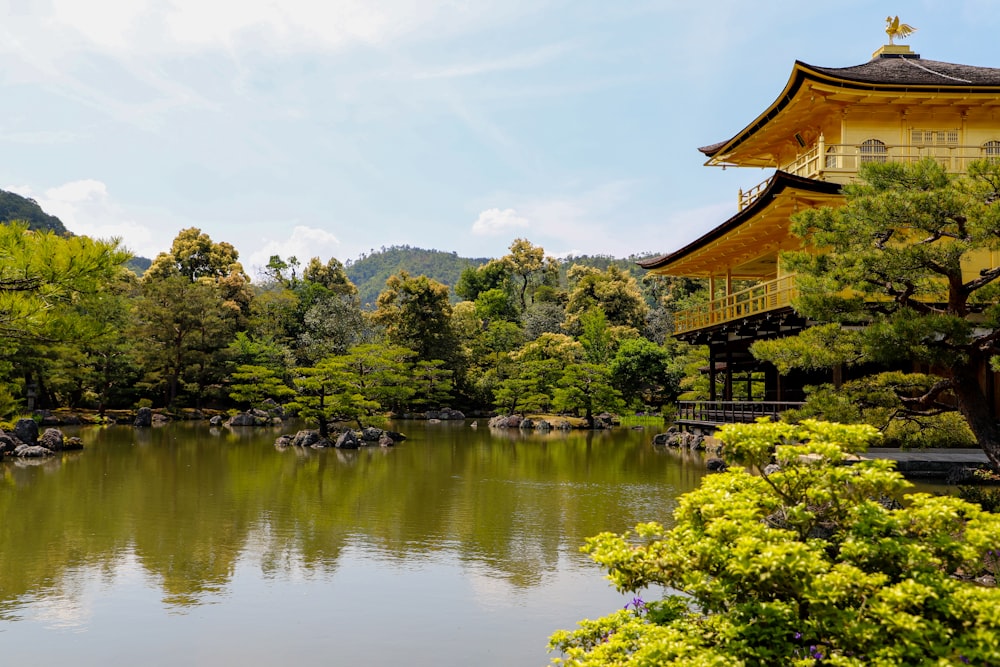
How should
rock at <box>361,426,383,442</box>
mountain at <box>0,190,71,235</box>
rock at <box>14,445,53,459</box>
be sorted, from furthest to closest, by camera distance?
mountain at <box>0,190,71,235</box>, rock at <box>361,426,383,442</box>, rock at <box>14,445,53,459</box>

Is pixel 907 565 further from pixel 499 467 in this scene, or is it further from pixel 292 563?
pixel 499 467

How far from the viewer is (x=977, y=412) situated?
8.84 meters

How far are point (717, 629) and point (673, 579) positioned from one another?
1.31ft

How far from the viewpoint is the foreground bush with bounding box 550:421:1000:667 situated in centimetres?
318

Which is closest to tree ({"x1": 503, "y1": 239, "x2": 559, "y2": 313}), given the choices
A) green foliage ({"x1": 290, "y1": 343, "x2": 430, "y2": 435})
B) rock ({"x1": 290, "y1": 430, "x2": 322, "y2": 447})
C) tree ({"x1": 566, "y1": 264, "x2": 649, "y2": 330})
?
tree ({"x1": 566, "y1": 264, "x2": 649, "y2": 330})

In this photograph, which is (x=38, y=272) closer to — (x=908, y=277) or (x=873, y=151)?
(x=908, y=277)

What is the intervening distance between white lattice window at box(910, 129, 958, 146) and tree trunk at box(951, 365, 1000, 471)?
30.7ft

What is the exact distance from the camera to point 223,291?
41500 mm

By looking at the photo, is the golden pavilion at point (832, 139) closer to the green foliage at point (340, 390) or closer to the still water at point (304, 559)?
the still water at point (304, 559)

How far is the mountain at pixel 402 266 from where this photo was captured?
11525 centimetres

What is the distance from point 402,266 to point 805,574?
381ft

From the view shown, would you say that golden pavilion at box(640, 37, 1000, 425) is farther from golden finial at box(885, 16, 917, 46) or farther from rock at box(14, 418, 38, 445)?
rock at box(14, 418, 38, 445)

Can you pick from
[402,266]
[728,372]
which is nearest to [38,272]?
[728,372]

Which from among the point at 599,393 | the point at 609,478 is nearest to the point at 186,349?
the point at 599,393
